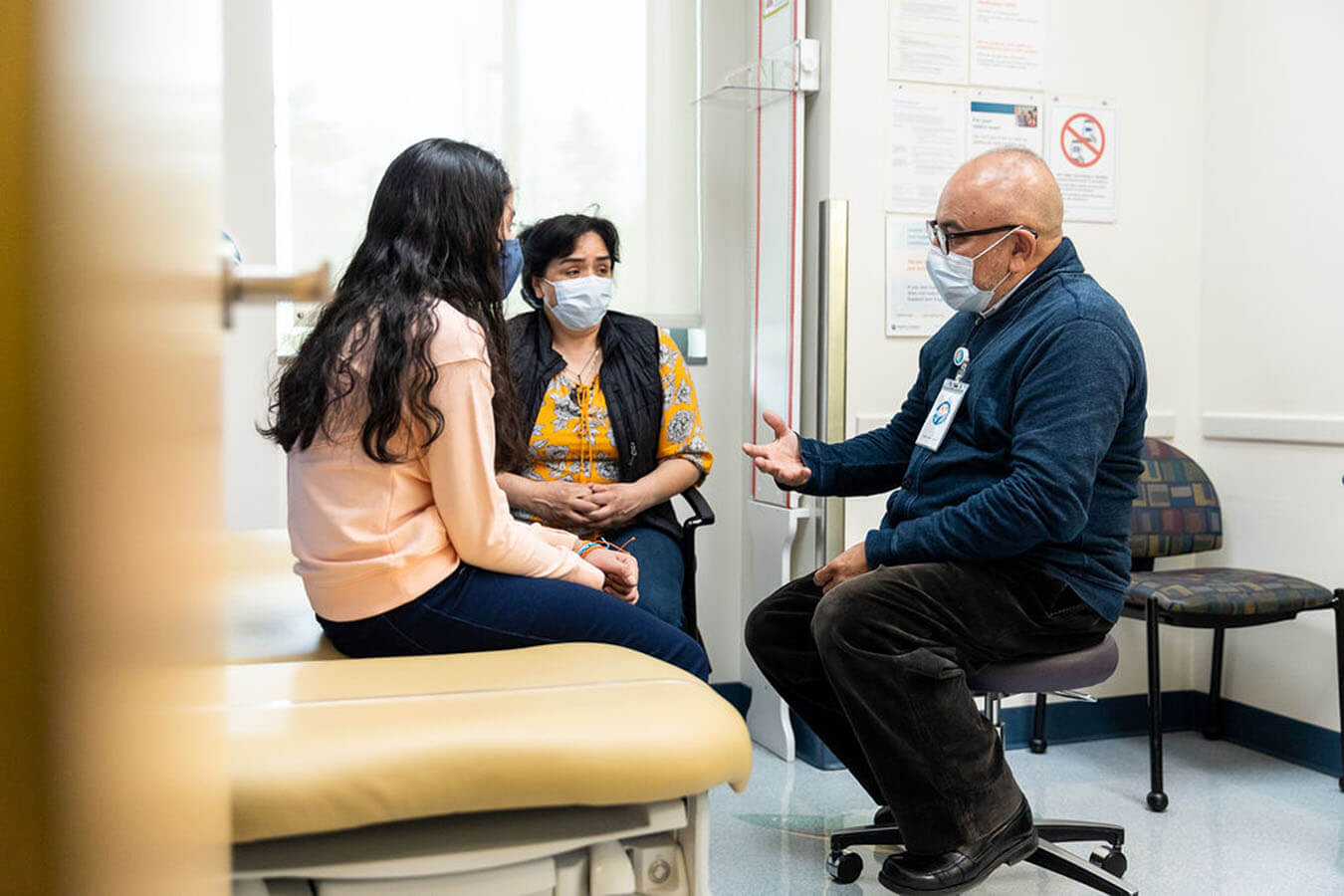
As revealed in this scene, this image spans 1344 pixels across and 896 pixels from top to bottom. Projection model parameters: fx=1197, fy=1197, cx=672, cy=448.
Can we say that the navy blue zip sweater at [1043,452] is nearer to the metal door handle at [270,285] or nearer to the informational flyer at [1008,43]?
the informational flyer at [1008,43]

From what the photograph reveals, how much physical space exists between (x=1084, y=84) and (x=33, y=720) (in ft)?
11.5

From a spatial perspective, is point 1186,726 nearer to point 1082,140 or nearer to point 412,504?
point 1082,140

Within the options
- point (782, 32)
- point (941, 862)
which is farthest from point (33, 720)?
point (782, 32)

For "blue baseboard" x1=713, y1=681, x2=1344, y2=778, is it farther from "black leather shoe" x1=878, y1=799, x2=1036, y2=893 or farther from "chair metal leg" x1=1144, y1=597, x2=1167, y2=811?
"black leather shoe" x1=878, y1=799, x2=1036, y2=893

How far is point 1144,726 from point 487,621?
8.47 ft

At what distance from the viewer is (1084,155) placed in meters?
3.38

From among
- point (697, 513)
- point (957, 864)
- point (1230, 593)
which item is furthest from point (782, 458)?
point (1230, 593)

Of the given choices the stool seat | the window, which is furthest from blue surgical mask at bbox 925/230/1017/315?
the window

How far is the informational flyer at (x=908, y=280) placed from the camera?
3.21 meters

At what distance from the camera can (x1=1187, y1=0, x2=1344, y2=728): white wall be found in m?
3.14

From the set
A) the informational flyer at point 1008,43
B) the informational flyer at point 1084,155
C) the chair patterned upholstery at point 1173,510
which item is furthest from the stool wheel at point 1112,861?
the informational flyer at point 1008,43

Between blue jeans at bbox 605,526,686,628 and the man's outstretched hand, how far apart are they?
0.38 meters

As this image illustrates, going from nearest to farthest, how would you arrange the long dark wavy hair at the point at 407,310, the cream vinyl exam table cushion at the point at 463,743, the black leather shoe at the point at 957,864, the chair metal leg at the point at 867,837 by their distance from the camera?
the cream vinyl exam table cushion at the point at 463,743 < the long dark wavy hair at the point at 407,310 < the black leather shoe at the point at 957,864 < the chair metal leg at the point at 867,837

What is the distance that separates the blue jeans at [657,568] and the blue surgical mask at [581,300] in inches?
20.8
